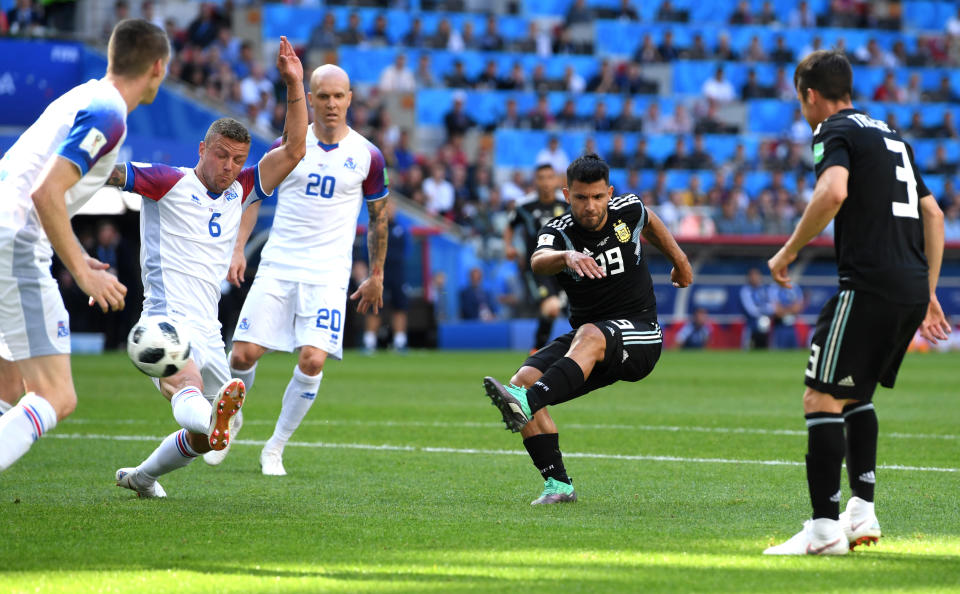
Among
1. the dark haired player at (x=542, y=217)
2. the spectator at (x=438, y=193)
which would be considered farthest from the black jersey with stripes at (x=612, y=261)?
the spectator at (x=438, y=193)

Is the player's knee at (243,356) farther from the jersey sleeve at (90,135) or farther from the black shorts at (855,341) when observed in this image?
the black shorts at (855,341)

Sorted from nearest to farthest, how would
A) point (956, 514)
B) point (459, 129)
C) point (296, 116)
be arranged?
point (956, 514)
point (296, 116)
point (459, 129)

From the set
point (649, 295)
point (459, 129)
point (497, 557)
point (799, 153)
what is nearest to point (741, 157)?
point (799, 153)

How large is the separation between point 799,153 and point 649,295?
84.0ft

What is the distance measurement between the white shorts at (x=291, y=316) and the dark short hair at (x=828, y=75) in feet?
11.7

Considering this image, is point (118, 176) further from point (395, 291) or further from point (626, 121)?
point (626, 121)

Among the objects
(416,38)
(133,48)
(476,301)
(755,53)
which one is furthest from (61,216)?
(755,53)

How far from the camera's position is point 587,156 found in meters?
6.55

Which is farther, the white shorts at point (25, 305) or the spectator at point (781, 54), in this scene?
the spectator at point (781, 54)

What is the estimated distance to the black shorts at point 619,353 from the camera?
260 inches

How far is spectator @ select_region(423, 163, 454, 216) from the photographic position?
26.4 meters

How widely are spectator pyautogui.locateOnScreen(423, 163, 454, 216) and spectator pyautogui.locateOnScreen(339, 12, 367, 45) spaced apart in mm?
4044

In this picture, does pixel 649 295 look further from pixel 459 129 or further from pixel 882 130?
pixel 459 129

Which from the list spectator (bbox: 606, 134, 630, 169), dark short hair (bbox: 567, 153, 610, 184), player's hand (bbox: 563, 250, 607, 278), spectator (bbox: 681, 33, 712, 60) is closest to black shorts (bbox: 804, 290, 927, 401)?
player's hand (bbox: 563, 250, 607, 278)
